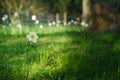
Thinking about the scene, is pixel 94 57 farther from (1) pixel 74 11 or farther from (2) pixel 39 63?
(1) pixel 74 11

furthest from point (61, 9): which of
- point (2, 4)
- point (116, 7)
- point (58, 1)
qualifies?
point (116, 7)

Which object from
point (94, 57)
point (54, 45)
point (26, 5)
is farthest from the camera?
point (26, 5)

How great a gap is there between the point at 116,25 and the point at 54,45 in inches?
201

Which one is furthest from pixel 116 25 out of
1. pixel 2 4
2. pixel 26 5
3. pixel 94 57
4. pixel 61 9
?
pixel 61 9

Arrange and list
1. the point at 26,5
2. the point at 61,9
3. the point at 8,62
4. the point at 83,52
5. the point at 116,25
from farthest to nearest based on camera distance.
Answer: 1. the point at 61,9
2. the point at 26,5
3. the point at 116,25
4. the point at 83,52
5. the point at 8,62

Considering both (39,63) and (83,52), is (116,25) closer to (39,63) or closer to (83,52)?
(83,52)

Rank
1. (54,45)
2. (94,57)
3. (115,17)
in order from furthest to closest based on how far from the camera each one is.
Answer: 1. (115,17)
2. (54,45)
3. (94,57)

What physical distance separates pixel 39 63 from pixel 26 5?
27.9m

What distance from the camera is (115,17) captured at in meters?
11.3

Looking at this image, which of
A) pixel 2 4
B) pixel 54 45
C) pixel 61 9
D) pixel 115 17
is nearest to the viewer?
pixel 54 45

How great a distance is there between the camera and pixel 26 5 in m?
31.8

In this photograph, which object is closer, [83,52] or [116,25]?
[83,52]

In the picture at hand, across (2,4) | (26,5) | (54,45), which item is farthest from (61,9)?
(54,45)

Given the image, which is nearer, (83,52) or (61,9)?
(83,52)
